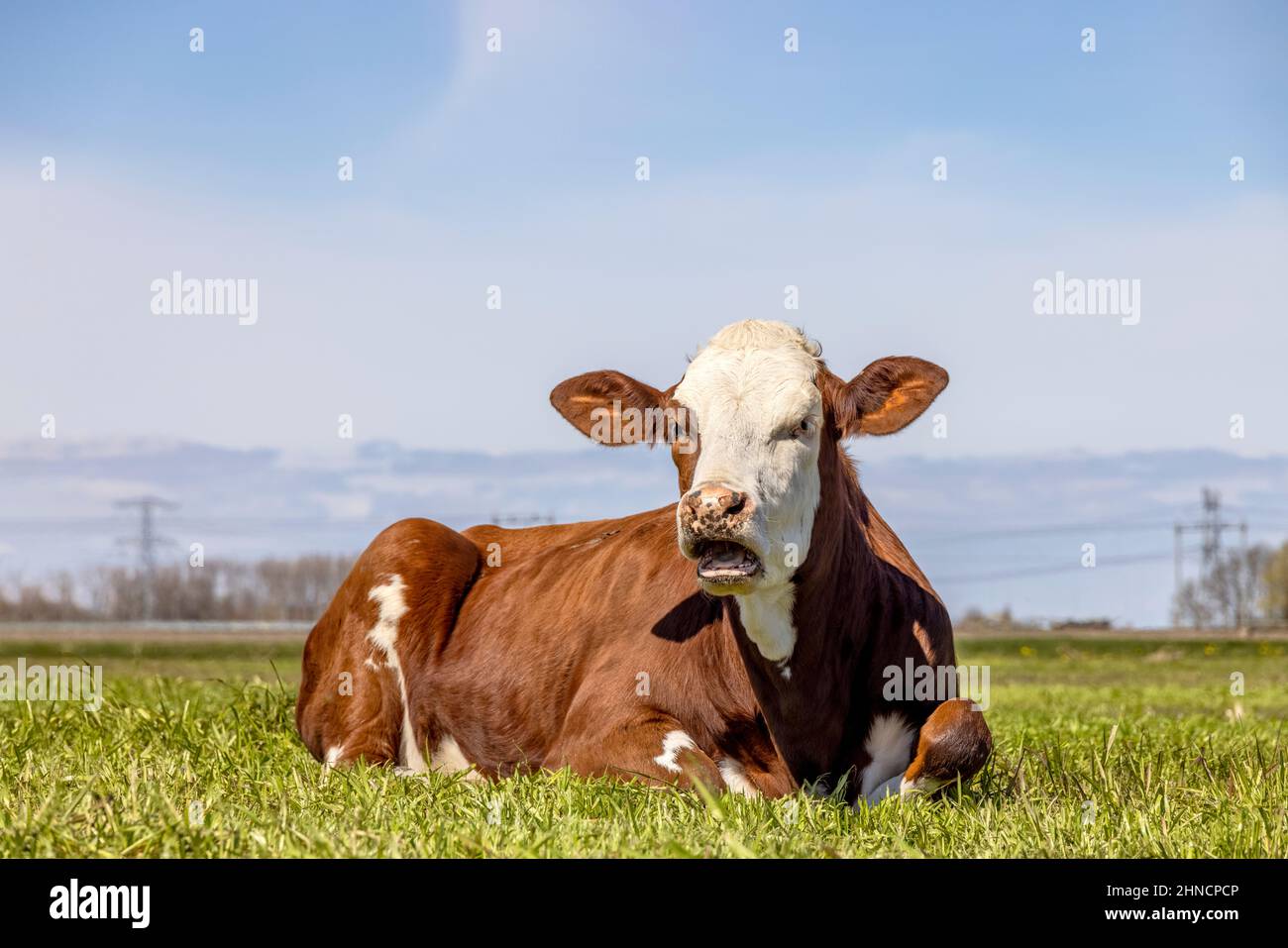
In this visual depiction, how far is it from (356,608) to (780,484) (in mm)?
4124

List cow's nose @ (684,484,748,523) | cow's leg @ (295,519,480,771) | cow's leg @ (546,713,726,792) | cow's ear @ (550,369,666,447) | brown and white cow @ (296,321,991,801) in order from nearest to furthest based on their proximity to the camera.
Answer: cow's nose @ (684,484,748,523) < brown and white cow @ (296,321,991,801) < cow's leg @ (546,713,726,792) < cow's ear @ (550,369,666,447) < cow's leg @ (295,519,480,771)

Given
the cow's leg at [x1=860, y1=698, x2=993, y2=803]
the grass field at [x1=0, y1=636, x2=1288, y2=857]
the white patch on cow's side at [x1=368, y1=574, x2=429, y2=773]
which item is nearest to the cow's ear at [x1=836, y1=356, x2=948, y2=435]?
the cow's leg at [x1=860, y1=698, x2=993, y2=803]

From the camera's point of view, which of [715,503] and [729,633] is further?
[729,633]

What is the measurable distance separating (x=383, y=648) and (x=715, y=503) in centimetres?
400

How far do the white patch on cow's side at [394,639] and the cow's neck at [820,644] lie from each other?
2960mm

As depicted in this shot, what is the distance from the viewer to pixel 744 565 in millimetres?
6219

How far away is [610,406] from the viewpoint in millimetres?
7453

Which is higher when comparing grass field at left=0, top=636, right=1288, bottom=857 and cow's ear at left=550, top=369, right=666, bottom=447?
cow's ear at left=550, top=369, right=666, bottom=447

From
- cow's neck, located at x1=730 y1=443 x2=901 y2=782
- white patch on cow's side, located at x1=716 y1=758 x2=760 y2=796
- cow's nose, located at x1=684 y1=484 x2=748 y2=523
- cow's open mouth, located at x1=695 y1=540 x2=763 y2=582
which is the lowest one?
white patch on cow's side, located at x1=716 y1=758 x2=760 y2=796

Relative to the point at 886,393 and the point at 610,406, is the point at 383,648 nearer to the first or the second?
the point at 610,406

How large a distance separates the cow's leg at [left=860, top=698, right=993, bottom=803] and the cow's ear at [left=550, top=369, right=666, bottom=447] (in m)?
2.02

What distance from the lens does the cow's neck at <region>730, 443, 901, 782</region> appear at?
6805 millimetres

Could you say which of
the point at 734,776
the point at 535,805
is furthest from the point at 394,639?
Answer: the point at 535,805

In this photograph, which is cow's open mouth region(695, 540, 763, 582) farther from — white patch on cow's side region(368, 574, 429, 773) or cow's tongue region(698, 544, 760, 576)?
white patch on cow's side region(368, 574, 429, 773)
